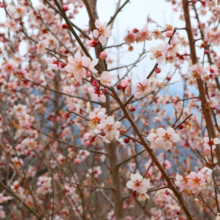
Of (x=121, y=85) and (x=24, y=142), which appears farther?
(x=24, y=142)

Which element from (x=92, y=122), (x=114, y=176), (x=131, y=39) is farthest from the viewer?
(x=114, y=176)

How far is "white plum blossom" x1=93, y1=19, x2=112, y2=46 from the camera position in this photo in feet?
4.09

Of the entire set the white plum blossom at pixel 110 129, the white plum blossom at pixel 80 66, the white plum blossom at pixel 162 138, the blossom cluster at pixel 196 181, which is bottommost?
the blossom cluster at pixel 196 181

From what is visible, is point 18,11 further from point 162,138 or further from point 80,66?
point 162,138

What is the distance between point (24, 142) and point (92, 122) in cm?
272

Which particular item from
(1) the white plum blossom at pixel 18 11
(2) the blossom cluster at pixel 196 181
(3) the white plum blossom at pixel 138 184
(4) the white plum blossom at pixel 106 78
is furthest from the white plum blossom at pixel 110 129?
(1) the white plum blossom at pixel 18 11

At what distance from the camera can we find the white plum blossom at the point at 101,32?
1245 mm

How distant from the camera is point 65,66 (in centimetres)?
113

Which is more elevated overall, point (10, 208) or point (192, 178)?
point (10, 208)

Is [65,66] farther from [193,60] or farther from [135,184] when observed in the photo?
[193,60]

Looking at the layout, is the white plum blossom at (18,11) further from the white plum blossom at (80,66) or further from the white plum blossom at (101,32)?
the white plum blossom at (80,66)

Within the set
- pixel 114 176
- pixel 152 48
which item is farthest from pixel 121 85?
pixel 114 176

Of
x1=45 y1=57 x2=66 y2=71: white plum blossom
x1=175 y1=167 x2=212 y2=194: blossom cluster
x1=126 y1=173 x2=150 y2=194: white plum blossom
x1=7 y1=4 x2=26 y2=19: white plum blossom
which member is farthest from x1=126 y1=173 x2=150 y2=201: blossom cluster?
x1=7 y1=4 x2=26 y2=19: white plum blossom

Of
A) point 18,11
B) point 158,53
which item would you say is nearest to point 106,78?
point 158,53
